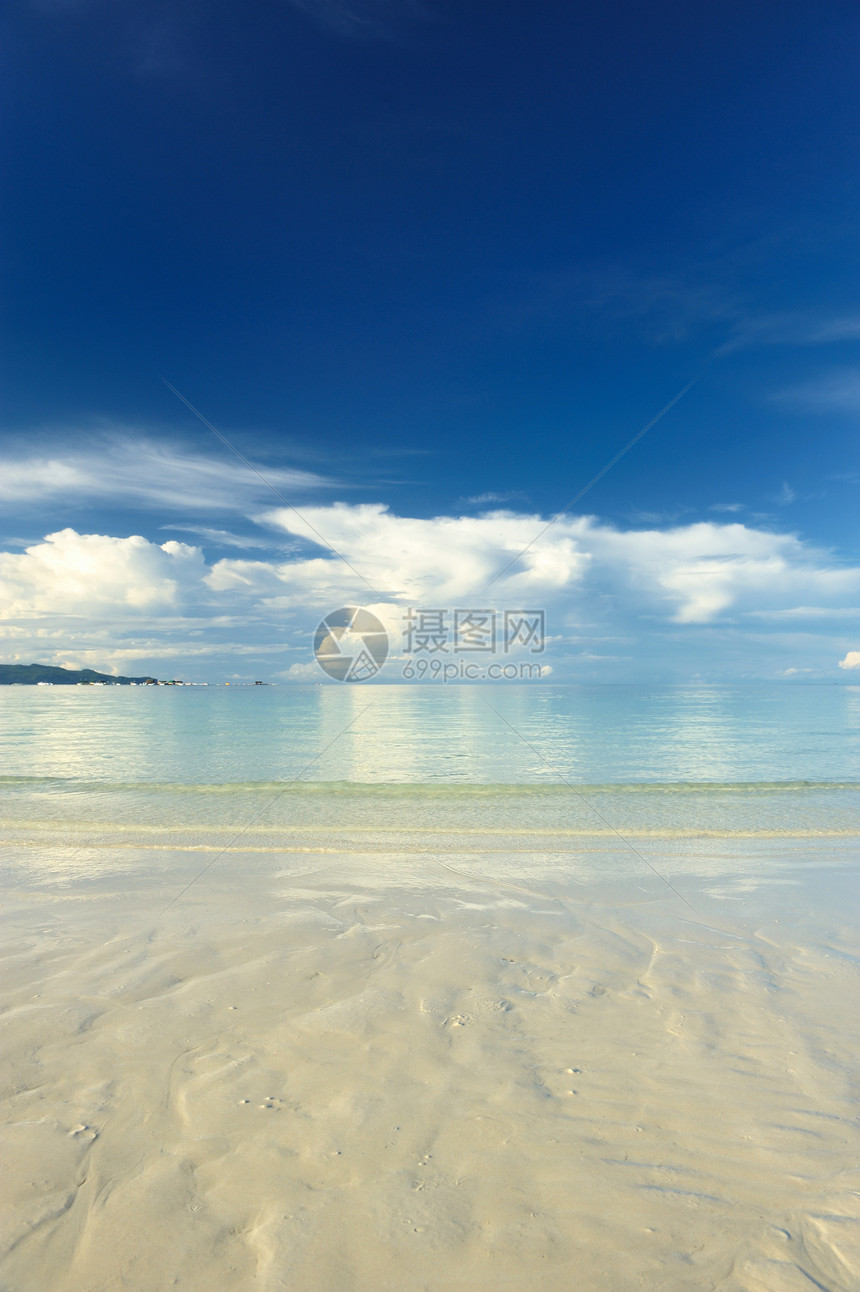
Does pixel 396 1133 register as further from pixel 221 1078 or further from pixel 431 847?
pixel 431 847

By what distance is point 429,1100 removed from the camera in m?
4.31

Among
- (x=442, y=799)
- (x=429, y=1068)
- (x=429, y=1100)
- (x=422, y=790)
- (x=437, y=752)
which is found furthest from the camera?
(x=437, y=752)

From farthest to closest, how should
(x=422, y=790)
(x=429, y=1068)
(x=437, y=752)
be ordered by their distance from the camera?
(x=437, y=752) → (x=422, y=790) → (x=429, y=1068)

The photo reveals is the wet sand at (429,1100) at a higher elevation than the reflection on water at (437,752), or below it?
higher

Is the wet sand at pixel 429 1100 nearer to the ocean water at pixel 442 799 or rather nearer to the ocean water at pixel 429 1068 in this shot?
the ocean water at pixel 429 1068

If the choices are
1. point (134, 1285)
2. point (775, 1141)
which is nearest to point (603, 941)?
point (775, 1141)

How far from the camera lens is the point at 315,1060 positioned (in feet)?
15.6

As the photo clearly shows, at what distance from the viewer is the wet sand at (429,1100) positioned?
315 cm

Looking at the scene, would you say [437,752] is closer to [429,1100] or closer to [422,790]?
[422,790]

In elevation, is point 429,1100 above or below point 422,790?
above

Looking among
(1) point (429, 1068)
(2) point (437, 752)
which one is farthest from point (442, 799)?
(1) point (429, 1068)

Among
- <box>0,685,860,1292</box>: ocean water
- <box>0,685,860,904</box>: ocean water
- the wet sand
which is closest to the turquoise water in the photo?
<box>0,685,860,904</box>: ocean water

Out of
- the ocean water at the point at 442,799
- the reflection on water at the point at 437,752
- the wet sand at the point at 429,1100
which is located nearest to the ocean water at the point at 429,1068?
the wet sand at the point at 429,1100

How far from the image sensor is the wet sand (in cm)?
315
